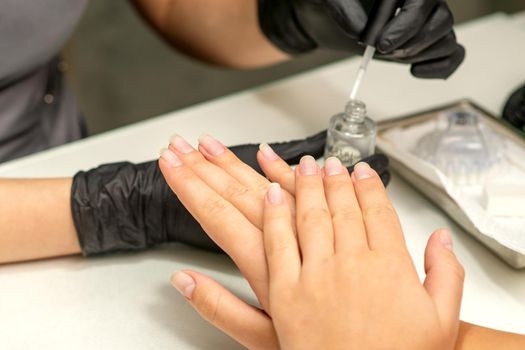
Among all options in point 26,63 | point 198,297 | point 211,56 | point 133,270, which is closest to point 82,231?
point 133,270

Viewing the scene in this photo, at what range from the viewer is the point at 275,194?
2.20 ft

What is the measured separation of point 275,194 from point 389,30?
27 cm

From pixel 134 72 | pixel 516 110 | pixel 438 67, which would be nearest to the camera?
pixel 438 67

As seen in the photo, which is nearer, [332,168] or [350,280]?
[350,280]

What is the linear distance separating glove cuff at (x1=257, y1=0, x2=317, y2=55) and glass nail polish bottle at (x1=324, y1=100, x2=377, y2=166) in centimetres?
25

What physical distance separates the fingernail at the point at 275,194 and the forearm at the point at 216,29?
0.53 metres

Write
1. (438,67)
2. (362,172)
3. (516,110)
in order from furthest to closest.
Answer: (516,110)
(438,67)
(362,172)

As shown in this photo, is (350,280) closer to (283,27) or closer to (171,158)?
(171,158)

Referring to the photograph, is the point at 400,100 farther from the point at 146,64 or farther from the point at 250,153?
the point at 146,64

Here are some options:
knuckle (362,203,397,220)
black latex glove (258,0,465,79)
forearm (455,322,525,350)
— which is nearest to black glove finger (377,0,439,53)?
black latex glove (258,0,465,79)

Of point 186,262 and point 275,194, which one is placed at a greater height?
point 275,194

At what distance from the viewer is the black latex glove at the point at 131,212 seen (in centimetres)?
79

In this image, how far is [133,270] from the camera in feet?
2.59

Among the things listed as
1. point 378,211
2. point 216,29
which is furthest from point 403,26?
point 216,29
